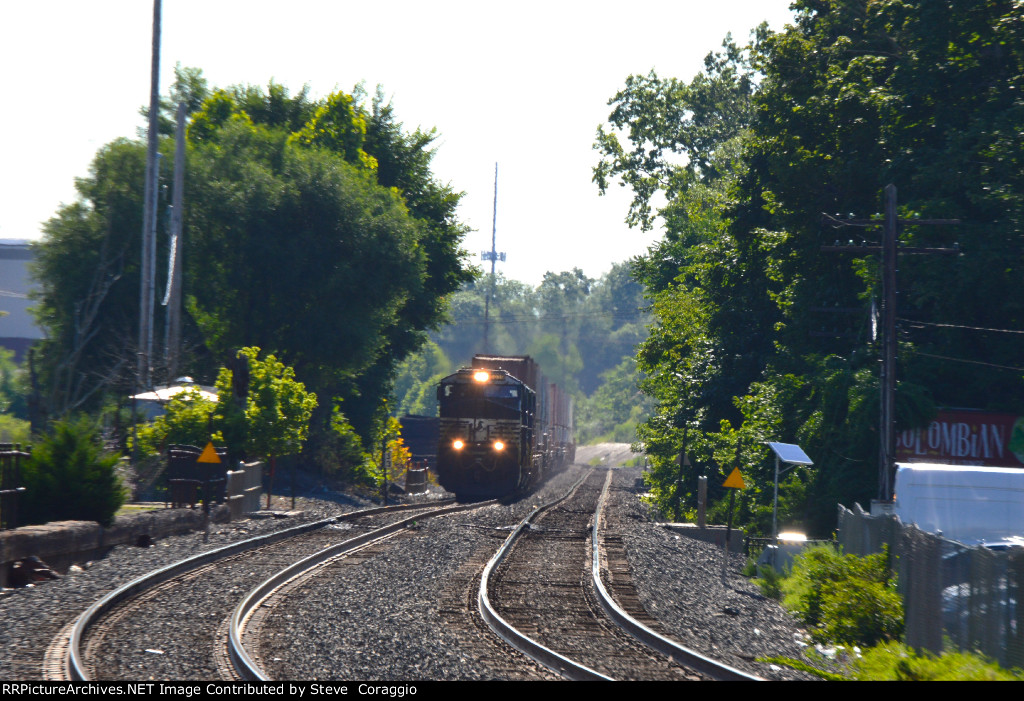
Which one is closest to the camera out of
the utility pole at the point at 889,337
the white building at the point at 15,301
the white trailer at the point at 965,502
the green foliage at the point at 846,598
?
the green foliage at the point at 846,598

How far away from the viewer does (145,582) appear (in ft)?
43.4

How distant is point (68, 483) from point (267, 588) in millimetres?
5245

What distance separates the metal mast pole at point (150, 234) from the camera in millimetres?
28000

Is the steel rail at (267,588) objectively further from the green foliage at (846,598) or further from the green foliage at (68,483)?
the green foliage at (846,598)

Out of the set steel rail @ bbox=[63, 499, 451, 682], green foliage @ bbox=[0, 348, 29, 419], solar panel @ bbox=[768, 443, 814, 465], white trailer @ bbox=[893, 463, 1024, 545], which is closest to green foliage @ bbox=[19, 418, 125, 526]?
steel rail @ bbox=[63, 499, 451, 682]

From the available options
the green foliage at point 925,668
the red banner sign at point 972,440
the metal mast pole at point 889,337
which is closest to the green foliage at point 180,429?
the metal mast pole at point 889,337

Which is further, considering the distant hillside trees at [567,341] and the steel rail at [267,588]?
the distant hillside trees at [567,341]

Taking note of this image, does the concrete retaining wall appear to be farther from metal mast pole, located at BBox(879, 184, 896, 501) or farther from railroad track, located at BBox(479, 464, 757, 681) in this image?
metal mast pole, located at BBox(879, 184, 896, 501)

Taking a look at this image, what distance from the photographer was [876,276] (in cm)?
2528

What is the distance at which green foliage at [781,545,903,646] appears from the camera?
12.8m

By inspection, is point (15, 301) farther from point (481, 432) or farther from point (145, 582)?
point (145, 582)

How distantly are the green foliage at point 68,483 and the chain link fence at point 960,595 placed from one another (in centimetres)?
1289

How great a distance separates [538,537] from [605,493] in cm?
2183

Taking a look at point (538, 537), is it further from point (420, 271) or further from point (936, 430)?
point (420, 271)
